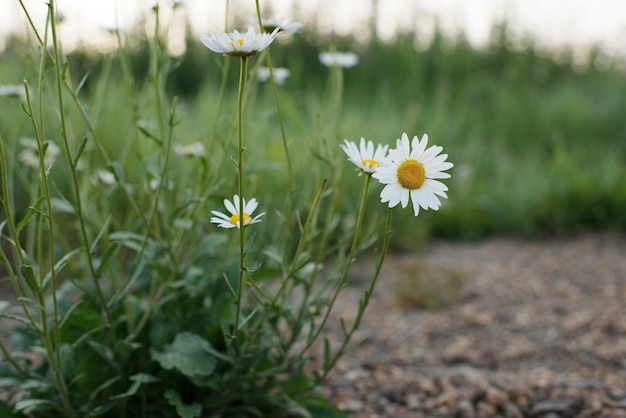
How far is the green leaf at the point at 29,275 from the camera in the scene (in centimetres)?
106

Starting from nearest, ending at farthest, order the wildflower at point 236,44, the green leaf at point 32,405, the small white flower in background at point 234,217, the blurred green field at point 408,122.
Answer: the wildflower at point 236,44
the small white flower in background at point 234,217
the green leaf at point 32,405
the blurred green field at point 408,122

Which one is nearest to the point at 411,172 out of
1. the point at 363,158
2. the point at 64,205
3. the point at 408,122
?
the point at 363,158

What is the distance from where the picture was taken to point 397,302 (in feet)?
8.38

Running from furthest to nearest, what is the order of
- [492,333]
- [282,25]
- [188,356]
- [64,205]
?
A: [492,333]
[64,205]
[188,356]
[282,25]

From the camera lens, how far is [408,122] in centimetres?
371

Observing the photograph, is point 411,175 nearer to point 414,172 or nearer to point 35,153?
point 414,172

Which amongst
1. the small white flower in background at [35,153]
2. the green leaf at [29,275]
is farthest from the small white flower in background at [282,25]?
the small white flower in background at [35,153]

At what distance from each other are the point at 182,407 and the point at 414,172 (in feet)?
2.16

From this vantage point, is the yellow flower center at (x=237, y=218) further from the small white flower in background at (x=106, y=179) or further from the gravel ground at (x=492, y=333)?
the small white flower in background at (x=106, y=179)

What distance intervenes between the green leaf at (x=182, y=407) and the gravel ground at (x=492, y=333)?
1.15ft

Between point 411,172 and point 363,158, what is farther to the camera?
point 363,158

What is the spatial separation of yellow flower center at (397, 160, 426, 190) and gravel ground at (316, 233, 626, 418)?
47 cm

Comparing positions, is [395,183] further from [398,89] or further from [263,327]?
[398,89]

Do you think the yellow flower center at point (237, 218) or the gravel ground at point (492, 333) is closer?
the yellow flower center at point (237, 218)
